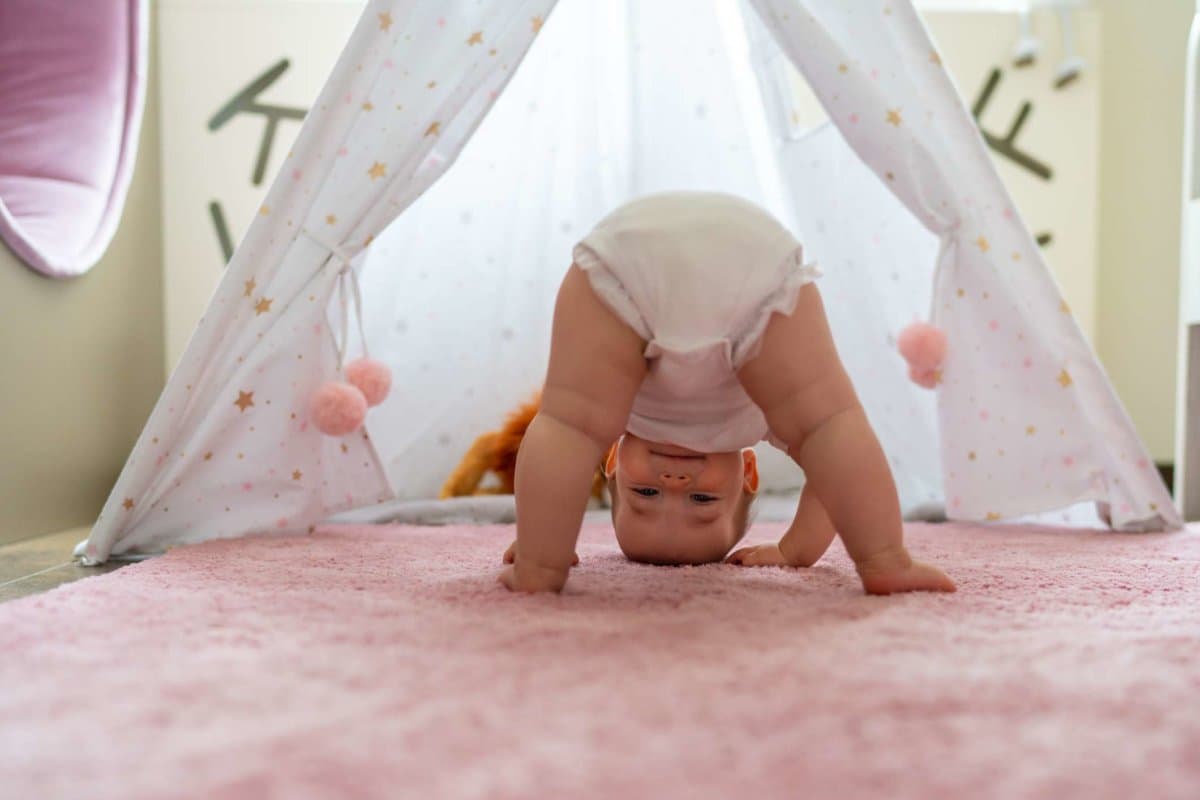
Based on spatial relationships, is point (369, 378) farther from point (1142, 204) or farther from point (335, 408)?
point (1142, 204)

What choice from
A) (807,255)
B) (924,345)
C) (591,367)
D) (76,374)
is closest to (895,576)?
(591,367)

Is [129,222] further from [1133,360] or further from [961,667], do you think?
[1133,360]

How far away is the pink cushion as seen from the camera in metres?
1.89

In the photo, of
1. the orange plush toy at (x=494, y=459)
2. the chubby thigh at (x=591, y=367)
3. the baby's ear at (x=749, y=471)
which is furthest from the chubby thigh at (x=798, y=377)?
the orange plush toy at (x=494, y=459)

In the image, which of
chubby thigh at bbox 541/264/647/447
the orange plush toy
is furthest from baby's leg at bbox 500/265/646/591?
the orange plush toy

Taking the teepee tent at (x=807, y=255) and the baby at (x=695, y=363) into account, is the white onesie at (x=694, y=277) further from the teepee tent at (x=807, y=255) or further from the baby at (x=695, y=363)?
the teepee tent at (x=807, y=255)

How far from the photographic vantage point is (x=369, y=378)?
5.58 feet

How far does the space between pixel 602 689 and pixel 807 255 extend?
1.55 meters

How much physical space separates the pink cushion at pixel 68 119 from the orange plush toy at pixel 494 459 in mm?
836

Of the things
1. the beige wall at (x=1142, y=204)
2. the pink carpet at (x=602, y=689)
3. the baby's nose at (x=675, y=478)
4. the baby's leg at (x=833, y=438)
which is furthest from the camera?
the beige wall at (x=1142, y=204)

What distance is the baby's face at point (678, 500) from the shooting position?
1198mm

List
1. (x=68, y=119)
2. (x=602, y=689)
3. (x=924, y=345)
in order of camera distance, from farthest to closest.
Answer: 1. (x=68, y=119)
2. (x=924, y=345)
3. (x=602, y=689)

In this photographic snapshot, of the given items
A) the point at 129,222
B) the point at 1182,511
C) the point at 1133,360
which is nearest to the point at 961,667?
the point at 1182,511

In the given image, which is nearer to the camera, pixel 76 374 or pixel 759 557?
pixel 759 557
